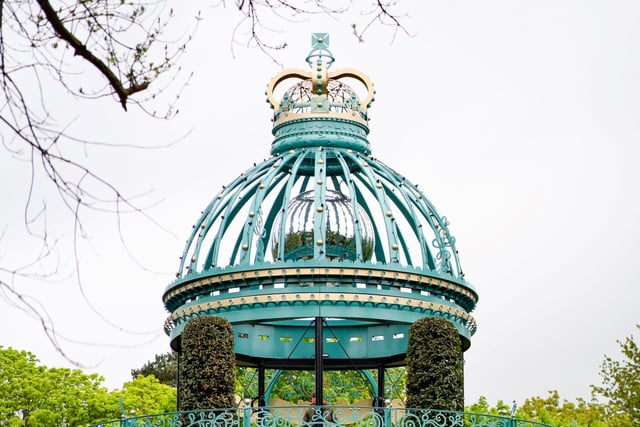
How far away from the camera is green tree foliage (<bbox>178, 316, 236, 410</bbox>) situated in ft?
64.8

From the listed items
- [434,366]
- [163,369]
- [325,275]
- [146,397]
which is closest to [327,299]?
[325,275]

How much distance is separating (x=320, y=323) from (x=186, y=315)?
9.06 feet

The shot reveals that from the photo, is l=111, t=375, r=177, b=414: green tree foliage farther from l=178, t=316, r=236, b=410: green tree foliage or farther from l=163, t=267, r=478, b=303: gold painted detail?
l=178, t=316, r=236, b=410: green tree foliage

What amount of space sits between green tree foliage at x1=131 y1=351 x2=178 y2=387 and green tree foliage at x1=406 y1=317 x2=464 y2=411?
3764cm

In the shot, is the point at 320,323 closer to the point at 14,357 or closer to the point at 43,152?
the point at 43,152

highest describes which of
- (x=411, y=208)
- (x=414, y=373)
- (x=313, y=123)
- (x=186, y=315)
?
(x=313, y=123)

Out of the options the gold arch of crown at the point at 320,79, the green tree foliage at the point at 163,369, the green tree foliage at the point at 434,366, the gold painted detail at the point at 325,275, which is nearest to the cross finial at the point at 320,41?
the gold arch of crown at the point at 320,79

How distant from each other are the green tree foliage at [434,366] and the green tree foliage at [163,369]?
3764 centimetres

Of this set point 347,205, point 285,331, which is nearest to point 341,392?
point 285,331

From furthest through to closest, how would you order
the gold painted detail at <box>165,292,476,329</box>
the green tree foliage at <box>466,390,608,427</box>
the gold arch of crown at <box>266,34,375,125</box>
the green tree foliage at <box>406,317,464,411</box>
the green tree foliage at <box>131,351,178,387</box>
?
1. the green tree foliage at <box>131,351,178,387</box>
2. the green tree foliage at <box>466,390,608,427</box>
3. the gold arch of crown at <box>266,34,375,125</box>
4. the gold painted detail at <box>165,292,476,329</box>
5. the green tree foliage at <box>406,317,464,411</box>

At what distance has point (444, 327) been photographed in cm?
A: 1988

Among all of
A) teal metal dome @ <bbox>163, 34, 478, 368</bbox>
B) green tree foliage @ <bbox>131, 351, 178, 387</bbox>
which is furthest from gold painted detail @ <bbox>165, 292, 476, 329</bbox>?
green tree foliage @ <bbox>131, 351, 178, 387</bbox>

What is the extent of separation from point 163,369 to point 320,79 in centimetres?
3706

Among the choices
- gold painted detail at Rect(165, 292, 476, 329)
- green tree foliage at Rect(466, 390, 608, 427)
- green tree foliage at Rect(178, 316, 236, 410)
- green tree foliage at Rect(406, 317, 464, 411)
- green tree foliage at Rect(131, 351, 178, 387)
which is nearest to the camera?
green tree foliage at Rect(406, 317, 464, 411)
